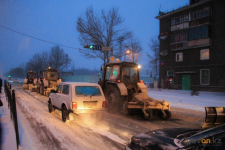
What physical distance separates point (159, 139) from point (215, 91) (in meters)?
23.6

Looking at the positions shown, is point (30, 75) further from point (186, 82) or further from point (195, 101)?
point (186, 82)

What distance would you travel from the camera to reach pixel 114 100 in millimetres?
9484

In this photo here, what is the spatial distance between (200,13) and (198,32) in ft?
8.42

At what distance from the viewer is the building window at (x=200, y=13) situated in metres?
24.2

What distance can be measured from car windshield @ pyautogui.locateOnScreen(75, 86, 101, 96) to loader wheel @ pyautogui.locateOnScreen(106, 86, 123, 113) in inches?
66.0

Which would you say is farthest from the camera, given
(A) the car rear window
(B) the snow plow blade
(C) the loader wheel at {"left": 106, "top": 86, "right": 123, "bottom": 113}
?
(C) the loader wheel at {"left": 106, "top": 86, "right": 123, "bottom": 113}

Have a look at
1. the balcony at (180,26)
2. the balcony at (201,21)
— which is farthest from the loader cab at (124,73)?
the balcony at (180,26)

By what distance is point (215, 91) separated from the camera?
23.3 metres

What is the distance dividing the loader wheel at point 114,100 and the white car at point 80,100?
1667 millimetres

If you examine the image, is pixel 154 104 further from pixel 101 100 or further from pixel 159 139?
pixel 159 139

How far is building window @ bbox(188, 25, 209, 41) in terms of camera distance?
2422 cm

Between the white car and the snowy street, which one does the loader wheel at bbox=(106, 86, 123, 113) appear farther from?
→ the white car

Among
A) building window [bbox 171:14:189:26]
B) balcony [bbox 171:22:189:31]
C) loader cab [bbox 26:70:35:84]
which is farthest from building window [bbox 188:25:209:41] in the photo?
loader cab [bbox 26:70:35:84]

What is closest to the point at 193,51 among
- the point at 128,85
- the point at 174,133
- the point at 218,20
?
the point at 218,20
